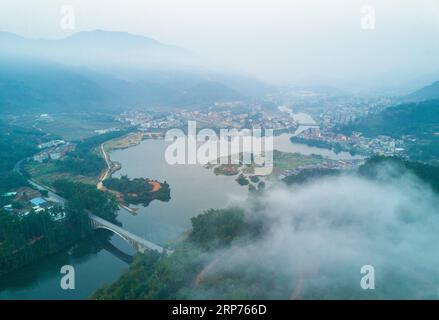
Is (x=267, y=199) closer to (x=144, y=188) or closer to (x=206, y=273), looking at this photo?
(x=206, y=273)

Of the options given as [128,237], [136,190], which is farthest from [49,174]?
[128,237]

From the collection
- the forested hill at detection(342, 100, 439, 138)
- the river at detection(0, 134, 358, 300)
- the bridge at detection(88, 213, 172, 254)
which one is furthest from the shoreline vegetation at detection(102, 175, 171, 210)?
the forested hill at detection(342, 100, 439, 138)

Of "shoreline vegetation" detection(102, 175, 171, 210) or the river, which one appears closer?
the river

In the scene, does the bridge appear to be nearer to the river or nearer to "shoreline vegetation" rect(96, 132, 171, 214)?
the river

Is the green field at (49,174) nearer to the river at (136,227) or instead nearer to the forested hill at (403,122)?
the river at (136,227)

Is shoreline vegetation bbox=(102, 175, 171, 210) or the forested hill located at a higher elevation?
the forested hill

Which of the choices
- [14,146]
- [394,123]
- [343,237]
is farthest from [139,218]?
[394,123]
